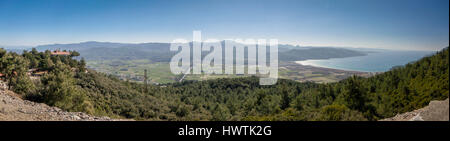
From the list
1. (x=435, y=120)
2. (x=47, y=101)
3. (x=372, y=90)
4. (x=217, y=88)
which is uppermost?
(x=435, y=120)

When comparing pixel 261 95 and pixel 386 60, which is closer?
pixel 261 95

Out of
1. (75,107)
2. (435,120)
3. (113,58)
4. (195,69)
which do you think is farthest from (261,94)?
(113,58)

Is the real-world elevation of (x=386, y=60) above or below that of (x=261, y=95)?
above

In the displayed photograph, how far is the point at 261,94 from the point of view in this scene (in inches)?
1492

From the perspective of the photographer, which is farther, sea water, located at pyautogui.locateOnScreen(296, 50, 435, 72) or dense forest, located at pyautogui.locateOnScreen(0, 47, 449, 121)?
sea water, located at pyautogui.locateOnScreen(296, 50, 435, 72)

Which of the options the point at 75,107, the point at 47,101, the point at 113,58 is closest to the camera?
the point at 47,101

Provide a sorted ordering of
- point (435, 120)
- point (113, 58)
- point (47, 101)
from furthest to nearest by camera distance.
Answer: point (113, 58)
point (47, 101)
point (435, 120)

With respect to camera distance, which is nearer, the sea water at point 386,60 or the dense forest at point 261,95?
the dense forest at point 261,95

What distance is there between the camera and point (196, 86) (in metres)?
60.5
